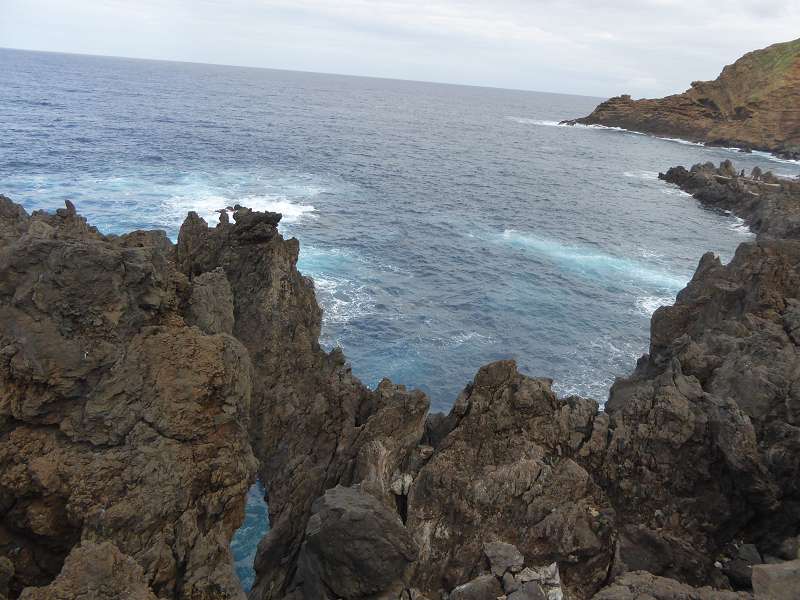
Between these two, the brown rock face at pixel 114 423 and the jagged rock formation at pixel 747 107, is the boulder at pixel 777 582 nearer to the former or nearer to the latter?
A: the brown rock face at pixel 114 423

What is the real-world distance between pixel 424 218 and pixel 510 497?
56.0 meters

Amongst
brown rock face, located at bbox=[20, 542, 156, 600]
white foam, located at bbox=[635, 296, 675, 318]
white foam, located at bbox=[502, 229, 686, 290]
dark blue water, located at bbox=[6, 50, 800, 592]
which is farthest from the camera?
white foam, located at bbox=[502, 229, 686, 290]

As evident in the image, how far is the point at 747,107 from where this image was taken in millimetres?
154250

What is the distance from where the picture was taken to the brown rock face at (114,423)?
10523mm

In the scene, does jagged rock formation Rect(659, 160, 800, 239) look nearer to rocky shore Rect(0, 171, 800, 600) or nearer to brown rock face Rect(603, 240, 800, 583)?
brown rock face Rect(603, 240, 800, 583)

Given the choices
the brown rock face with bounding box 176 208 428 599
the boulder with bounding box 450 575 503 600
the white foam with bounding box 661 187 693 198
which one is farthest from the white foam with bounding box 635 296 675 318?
the white foam with bounding box 661 187 693 198

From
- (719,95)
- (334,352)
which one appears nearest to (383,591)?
(334,352)

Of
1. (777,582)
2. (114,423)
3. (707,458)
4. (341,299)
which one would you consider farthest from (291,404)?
(341,299)

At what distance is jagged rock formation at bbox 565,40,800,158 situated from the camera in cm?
14512

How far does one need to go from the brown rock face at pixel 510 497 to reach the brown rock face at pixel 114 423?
7.58 meters

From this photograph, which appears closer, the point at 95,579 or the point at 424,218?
the point at 95,579

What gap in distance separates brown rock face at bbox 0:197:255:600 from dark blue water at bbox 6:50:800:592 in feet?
38.5

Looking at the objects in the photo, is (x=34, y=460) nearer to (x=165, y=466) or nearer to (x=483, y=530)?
(x=165, y=466)

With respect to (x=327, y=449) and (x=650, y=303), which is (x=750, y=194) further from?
(x=327, y=449)
